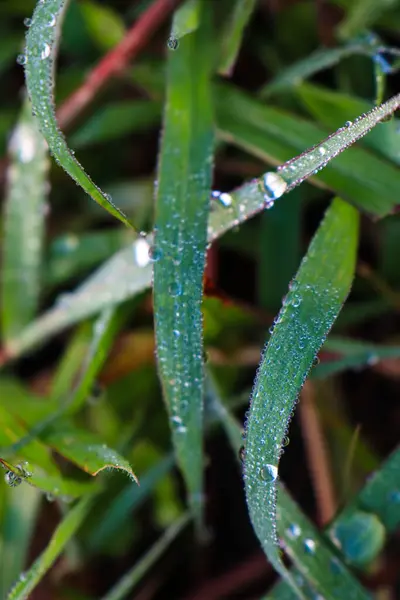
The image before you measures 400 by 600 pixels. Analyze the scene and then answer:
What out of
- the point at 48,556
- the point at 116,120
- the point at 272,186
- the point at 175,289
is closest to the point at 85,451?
the point at 48,556

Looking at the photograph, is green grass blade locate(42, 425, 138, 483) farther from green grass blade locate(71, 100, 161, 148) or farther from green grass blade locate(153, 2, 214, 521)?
green grass blade locate(71, 100, 161, 148)

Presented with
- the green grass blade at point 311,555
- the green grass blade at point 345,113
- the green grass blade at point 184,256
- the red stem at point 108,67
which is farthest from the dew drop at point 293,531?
the red stem at point 108,67

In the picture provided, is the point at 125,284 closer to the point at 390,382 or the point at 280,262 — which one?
the point at 280,262

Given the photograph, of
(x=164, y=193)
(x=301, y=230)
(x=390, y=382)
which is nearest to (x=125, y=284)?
(x=164, y=193)

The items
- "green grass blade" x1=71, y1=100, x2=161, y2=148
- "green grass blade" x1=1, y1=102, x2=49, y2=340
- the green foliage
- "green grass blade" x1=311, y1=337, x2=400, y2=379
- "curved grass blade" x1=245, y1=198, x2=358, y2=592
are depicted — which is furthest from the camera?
"green grass blade" x1=71, y1=100, x2=161, y2=148

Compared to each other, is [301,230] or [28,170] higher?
[28,170]

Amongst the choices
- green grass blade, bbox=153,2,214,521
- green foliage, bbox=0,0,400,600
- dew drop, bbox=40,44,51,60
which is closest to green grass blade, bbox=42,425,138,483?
green foliage, bbox=0,0,400,600

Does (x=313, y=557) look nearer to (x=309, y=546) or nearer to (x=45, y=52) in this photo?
(x=309, y=546)
